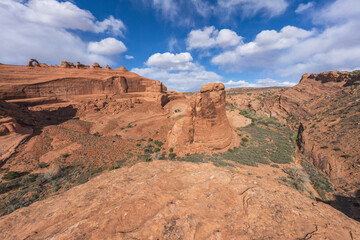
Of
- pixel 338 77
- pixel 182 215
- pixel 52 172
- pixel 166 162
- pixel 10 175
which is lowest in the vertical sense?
pixel 52 172

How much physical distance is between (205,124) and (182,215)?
12589 millimetres

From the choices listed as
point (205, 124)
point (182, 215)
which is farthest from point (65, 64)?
point (182, 215)

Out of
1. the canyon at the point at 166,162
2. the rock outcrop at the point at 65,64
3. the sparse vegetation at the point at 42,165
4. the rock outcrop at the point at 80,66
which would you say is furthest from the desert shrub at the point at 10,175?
the rock outcrop at the point at 65,64

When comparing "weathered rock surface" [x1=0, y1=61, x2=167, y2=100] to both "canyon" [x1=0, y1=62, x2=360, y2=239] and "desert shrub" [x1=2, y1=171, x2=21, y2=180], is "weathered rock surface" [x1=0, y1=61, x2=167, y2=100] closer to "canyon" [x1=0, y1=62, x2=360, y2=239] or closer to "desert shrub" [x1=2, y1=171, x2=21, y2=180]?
"canyon" [x1=0, y1=62, x2=360, y2=239]

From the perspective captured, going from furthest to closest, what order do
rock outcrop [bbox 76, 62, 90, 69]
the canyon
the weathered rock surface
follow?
1. rock outcrop [bbox 76, 62, 90, 69]
2. the weathered rock surface
3. the canyon

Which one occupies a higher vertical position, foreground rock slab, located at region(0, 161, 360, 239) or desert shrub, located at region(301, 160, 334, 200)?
foreground rock slab, located at region(0, 161, 360, 239)

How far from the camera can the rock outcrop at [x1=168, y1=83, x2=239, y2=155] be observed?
14.8 metres

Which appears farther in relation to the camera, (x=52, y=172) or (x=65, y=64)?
(x=65, y=64)

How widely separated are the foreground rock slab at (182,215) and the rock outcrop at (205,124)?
35.7 ft

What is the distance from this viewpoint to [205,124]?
15227 millimetres

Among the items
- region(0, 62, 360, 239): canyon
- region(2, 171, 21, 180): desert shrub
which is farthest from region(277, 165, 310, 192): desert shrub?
region(2, 171, 21, 180): desert shrub

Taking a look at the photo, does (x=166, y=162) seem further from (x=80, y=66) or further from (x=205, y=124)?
(x=80, y=66)

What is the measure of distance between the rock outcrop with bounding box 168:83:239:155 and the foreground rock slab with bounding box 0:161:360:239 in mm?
10883

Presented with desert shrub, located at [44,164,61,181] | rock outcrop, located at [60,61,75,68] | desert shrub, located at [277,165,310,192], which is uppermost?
rock outcrop, located at [60,61,75,68]
